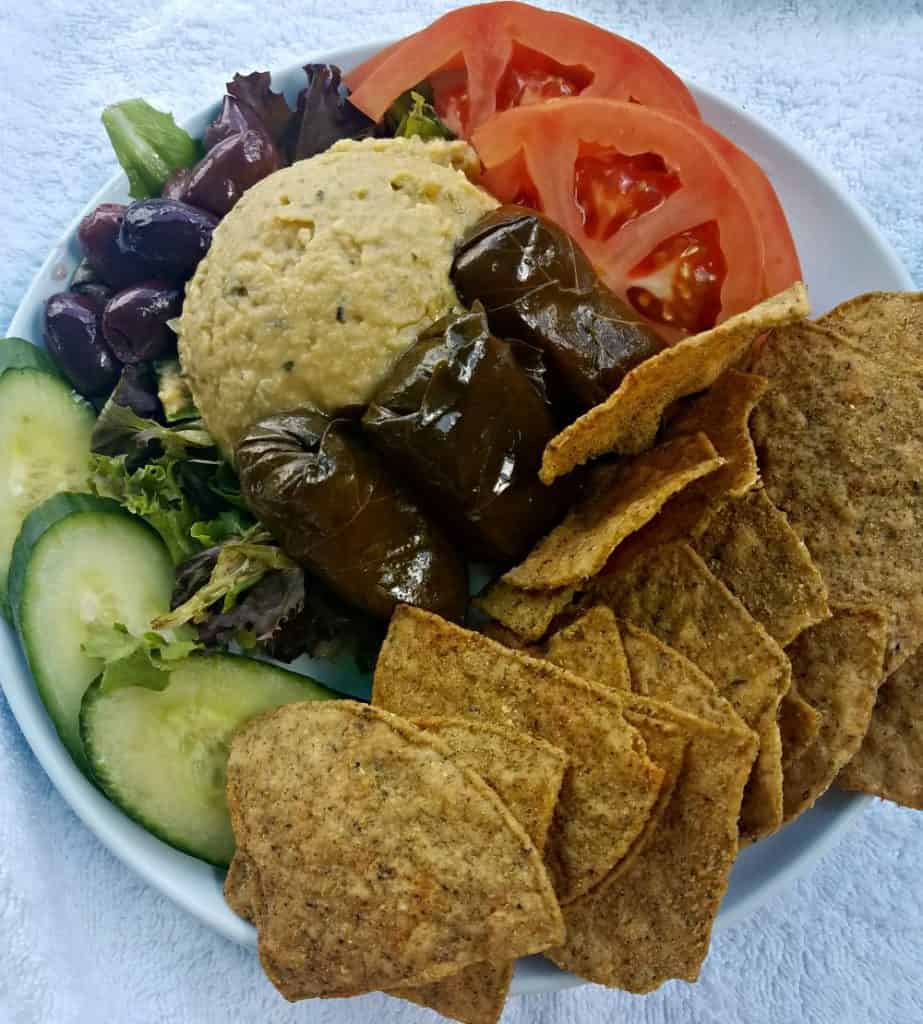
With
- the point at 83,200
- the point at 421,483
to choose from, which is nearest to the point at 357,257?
the point at 421,483

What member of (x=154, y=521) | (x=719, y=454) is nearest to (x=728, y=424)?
(x=719, y=454)

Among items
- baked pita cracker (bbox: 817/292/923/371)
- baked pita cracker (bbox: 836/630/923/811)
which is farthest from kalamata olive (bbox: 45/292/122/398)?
→ baked pita cracker (bbox: 836/630/923/811)

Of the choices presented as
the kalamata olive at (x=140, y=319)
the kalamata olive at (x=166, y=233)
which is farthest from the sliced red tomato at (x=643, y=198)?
the kalamata olive at (x=140, y=319)

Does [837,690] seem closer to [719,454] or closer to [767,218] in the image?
[719,454]

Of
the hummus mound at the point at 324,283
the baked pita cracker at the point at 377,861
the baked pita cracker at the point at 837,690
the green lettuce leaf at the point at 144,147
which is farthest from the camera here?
the green lettuce leaf at the point at 144,147

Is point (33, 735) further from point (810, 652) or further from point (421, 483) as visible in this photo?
point (810, 652)

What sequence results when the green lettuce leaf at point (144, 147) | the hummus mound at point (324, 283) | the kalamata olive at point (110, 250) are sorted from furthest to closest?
the green lettuce leaf at point (144, 147), the kalamata olive at point (110, 250), the hummus mound at point (324, 283)

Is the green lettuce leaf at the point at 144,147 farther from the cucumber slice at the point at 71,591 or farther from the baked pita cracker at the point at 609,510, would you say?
the baked pita cracker at the point at 609,510
